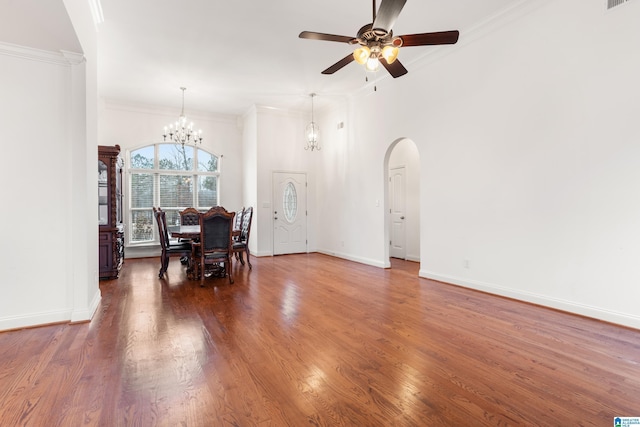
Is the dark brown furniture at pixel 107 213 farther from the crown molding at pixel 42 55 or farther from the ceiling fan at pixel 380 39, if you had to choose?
the ceiling fan at pixel 380 39

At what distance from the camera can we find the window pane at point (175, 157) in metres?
7.57

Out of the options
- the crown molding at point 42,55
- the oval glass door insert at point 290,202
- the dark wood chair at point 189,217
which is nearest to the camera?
the crown molding at point 42,55

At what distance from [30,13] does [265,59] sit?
312 centimetres

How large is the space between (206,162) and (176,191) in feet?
3.47

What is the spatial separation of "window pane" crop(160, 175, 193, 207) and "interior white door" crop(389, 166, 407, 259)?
5104 millimetres

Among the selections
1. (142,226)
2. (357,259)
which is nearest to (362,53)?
(357,259)

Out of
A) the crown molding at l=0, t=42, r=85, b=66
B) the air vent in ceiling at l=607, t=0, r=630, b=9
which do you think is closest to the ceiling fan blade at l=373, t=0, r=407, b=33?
the air vent in ceiling at l=607, t=0, r=630, b=9

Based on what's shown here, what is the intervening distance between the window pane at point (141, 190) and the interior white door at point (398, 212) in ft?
19.3

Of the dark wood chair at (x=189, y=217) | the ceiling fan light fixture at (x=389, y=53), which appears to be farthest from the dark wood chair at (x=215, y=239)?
the ceiling fan light fixture at (x=389, y=53)

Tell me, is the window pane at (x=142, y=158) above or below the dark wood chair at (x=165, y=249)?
above

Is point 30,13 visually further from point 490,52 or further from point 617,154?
point 617,154

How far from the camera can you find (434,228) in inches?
193

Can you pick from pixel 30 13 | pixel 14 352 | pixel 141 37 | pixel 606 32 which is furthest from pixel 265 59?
pixel 14 352

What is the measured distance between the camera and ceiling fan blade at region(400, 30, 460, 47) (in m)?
2.59
